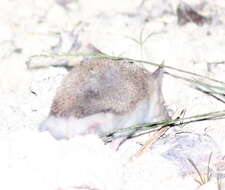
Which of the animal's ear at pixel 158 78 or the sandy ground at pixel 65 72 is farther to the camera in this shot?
the animal's ear at pixel 158 78

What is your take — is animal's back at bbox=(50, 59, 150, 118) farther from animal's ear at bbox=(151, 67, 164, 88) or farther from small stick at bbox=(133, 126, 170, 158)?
small stick at bbox=(133, 126, 170, 158)

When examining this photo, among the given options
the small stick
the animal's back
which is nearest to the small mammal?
the animal's back

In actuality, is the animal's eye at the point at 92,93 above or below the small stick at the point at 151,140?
above

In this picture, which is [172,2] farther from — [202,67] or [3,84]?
[3,84]

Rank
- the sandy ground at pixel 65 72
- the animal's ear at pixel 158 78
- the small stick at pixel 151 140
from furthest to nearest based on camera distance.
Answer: the animal's ear at pixel 158 78
the small stick at pixel 151 140
the sandy ground at pixel 65 72

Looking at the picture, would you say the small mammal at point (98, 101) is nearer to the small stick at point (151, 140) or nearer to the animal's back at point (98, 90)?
the animal's back at point (98, 90)

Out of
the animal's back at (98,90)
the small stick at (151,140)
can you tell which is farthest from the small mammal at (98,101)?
the small stick at (151,140)
